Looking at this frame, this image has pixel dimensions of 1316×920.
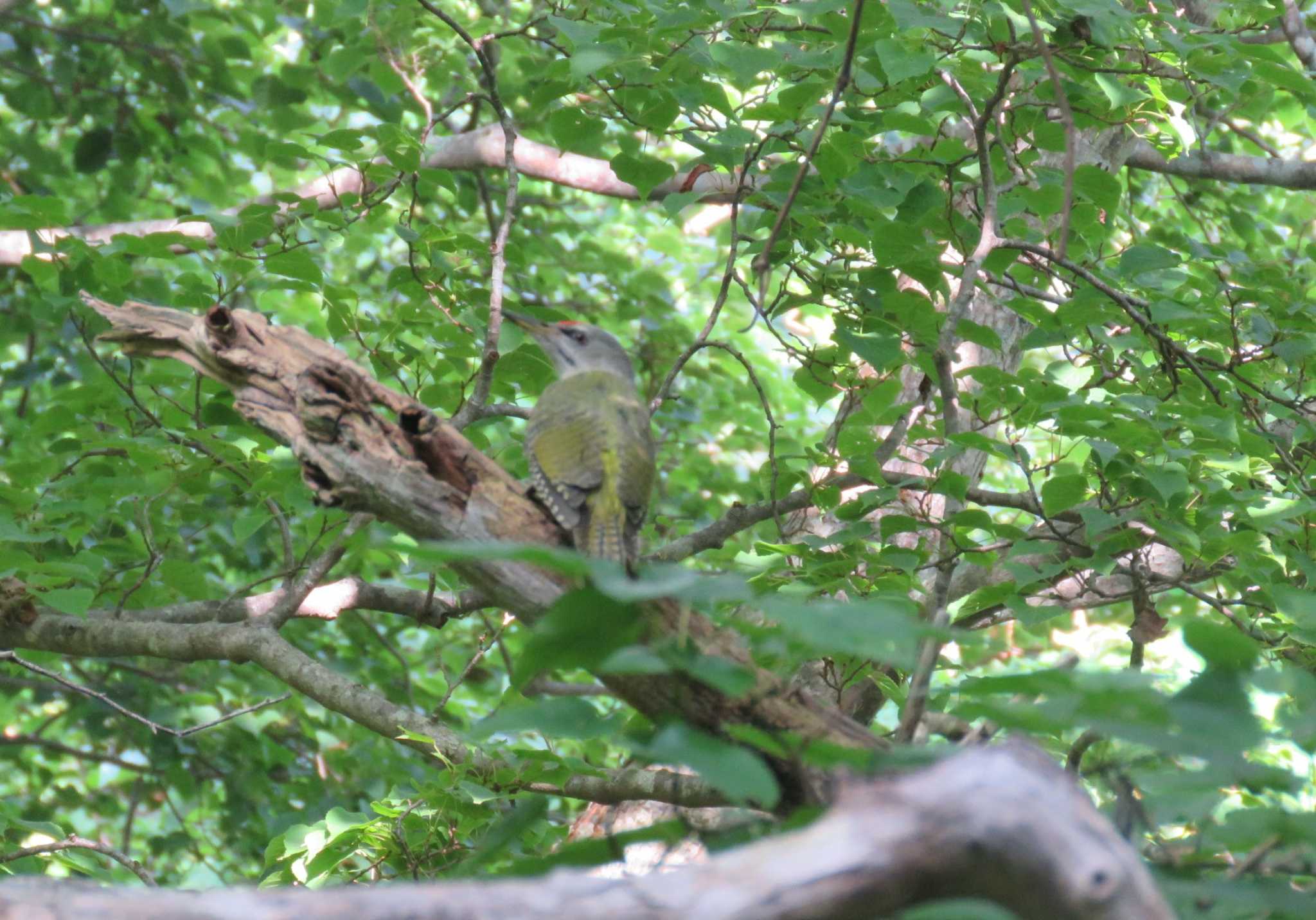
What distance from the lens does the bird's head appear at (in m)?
5.70

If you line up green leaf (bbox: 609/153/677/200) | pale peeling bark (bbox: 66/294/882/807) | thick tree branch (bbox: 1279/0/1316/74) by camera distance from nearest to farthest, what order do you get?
1. pale peeling bark (bbox: 66/294/882/807)
2. green leaf (bbox: 609/153/677/200)
3. thick tree branch (bbox: 1279/0/1316/74)

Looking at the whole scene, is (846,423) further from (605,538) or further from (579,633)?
(579,633)

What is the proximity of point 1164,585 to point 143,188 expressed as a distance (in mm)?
8164

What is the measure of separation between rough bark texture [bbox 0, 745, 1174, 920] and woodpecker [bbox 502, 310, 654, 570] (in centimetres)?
199

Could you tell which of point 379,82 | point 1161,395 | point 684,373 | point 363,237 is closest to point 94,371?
point 363,237

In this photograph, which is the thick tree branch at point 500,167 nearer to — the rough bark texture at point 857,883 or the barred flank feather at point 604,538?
the barred flank feather at point 604,538

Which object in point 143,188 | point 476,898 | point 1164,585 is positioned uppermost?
point 143,188

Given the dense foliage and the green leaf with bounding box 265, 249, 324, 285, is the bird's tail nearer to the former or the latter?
the dense foliage

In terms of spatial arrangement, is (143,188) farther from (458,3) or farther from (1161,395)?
(1161,395)

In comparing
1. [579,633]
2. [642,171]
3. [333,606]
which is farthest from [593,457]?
[579,633]

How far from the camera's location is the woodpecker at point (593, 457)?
383 cm

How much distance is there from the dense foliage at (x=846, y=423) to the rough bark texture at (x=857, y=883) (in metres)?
0.14

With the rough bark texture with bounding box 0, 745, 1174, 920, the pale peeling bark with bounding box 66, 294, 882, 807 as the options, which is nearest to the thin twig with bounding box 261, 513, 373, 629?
the pale peeling bark with bounding box 66, 294, 882, 807

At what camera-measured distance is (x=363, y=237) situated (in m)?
8.29
